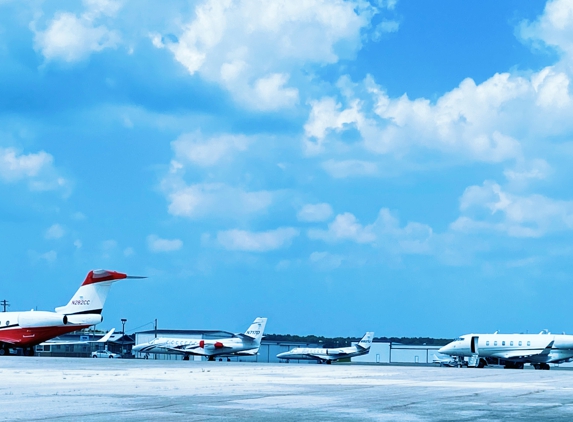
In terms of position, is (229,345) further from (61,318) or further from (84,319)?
(61,318)

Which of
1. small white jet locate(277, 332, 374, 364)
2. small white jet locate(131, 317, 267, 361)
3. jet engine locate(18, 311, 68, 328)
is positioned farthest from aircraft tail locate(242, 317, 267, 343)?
jet engine locate(18, 311, 68, 328)

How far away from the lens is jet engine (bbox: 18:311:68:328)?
68.0 m

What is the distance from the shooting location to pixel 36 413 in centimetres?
1739

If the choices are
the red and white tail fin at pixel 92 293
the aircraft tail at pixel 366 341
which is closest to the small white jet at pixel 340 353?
the aircraft tail at pixel 366 341

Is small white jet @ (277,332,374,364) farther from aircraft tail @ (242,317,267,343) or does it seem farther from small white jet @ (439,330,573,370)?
small white jet @ (439,330,573,370)

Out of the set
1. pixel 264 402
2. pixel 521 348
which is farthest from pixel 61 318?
pixel 264 402

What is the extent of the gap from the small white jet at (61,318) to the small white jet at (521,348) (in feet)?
109

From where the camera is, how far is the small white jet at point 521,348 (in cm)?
7106

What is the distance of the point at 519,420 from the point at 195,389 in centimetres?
1249

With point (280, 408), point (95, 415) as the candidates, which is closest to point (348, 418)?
point (280, 408)

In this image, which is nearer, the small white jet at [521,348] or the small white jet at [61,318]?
the small white jet at [61,318]

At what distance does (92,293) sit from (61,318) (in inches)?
162

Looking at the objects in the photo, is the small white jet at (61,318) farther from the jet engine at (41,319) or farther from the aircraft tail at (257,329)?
the aircraft tail at (257,329)

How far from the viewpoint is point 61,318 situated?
6800 cm
